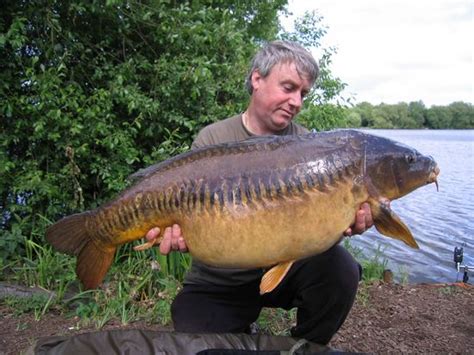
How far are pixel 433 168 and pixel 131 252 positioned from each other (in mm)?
2278

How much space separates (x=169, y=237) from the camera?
1.67 metres

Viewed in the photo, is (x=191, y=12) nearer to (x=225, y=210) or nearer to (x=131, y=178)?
(x=131, y=178)

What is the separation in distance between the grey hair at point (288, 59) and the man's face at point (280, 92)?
19mm

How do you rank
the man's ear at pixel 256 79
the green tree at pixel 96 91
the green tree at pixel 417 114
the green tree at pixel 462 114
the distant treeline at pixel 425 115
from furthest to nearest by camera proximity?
1. the green tree at pixel 417 114
2. the green tree at pixel 462 114
3. the distant treeline at pixel 425 115
4. the green tree at pixel 96 91
5. the man's ear at pixel 256 79

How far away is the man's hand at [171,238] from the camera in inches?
65.2

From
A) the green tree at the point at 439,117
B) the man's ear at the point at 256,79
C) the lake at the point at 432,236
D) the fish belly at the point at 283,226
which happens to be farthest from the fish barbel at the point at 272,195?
the green tree at the point at 439,117

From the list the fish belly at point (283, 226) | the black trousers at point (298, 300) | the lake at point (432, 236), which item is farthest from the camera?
the lake at point (432, 236)

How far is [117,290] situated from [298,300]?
4.42 feet

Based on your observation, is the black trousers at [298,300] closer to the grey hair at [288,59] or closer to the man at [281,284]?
the man at [281,284]

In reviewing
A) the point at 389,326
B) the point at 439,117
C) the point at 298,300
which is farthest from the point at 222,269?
the point at 439,117

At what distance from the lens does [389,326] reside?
2676 millimetres

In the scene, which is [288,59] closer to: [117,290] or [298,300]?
[298,300]

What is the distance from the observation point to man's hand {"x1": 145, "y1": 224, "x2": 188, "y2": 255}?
1656 mm

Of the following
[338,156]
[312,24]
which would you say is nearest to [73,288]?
[338,156]
